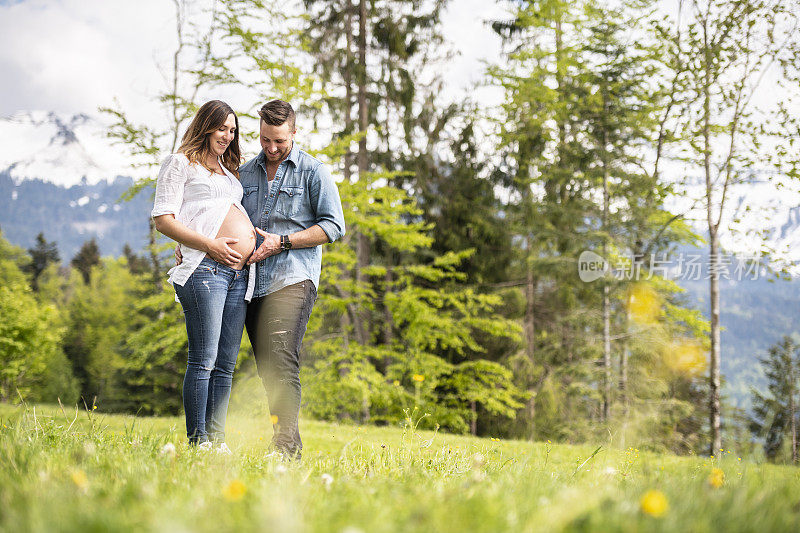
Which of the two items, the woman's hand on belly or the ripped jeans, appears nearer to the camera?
the woman's hand on belly

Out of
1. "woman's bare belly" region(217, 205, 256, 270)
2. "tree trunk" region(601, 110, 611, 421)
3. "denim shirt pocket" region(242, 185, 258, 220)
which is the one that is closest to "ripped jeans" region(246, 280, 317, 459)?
"woman's bare belly" region(217, 205, 256, 270)

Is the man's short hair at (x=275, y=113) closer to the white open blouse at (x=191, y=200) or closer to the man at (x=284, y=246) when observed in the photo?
the man at (x=284, y=246)

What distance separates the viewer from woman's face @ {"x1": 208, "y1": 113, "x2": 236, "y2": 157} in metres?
2.89

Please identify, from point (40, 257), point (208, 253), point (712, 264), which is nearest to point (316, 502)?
point (208, 253)

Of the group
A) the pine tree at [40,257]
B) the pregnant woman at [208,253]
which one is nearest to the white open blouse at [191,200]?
the pregnant woman at [208,253]

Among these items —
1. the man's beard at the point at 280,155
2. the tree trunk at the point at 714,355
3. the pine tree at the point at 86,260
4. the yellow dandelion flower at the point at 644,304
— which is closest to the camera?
the man's beard at the point at 280,155

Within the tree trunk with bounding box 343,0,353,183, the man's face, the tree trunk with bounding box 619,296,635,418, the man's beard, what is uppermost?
the tree trunk with bounding box 343,0,353,183

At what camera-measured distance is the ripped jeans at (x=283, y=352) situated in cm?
284

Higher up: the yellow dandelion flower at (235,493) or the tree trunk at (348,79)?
A: the tree trunk at (348,79)

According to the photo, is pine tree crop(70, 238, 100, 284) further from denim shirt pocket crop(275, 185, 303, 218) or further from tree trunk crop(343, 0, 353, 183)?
denim shirt pocket crop(275, 185, 303, 218)

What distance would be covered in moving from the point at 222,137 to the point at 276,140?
28cm

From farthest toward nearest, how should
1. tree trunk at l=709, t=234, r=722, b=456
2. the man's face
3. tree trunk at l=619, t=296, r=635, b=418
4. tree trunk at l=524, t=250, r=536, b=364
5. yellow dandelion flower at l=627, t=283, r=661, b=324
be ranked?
tree trunk at l=524, t=250, r=536, b=364, yellow dandelion flower at l=627, t=283, r=661, b=324, tree trunk at l=619, t=296, r=635, b=418, tree trunk at l=709, t=234, r=722, b=456, the man's face

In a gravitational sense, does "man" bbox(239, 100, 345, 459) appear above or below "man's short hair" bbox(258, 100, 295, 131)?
below

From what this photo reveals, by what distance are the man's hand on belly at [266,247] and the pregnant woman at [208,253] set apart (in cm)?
5
